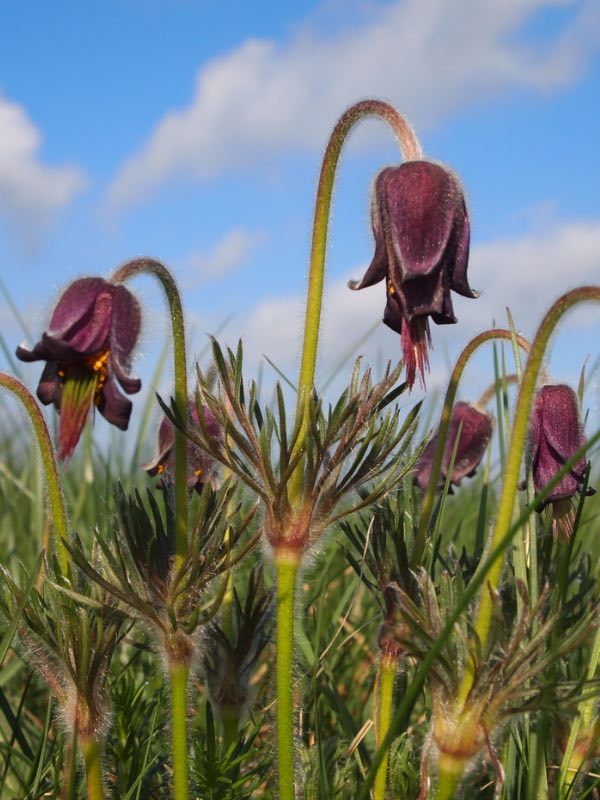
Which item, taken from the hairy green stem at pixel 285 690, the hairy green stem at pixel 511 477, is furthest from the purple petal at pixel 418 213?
the hairy green stem at pixel 285 690

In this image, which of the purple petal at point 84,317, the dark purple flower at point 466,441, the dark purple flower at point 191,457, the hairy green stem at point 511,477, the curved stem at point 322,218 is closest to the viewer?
the hairy green stem at point 511,477

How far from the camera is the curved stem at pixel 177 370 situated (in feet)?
6.55

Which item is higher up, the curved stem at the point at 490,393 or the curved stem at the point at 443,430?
the curved stem at the point at 490,393

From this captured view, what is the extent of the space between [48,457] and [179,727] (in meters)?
0.65

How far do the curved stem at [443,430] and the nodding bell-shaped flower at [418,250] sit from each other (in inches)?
10.6

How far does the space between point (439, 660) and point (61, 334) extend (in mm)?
963

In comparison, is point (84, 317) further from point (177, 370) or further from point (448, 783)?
point (448, 783)

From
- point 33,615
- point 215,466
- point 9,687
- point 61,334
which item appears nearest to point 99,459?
point 9,687

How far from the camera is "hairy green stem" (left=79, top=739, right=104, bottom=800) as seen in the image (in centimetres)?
196

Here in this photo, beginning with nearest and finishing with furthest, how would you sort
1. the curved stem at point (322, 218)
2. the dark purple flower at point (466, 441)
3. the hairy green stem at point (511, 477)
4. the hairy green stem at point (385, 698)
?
the hairy green stem at point (511, 477) → the curved stem at point (322, 218) → the hairy green stem at point (385, 698) → the dark purple flower at point (466, 441)

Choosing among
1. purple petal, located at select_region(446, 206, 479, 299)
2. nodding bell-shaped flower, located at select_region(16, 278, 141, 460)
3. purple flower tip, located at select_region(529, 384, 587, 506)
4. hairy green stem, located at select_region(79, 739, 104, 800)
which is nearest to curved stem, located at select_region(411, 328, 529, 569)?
purple flower tip, located at select_region(529, 384, 587, 506)

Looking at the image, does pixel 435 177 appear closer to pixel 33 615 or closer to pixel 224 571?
pixel 224 571

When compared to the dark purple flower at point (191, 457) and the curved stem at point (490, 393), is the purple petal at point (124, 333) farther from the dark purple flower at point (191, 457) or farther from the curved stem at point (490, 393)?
the curved stem at point (490, 393)

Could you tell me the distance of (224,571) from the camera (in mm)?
2002
